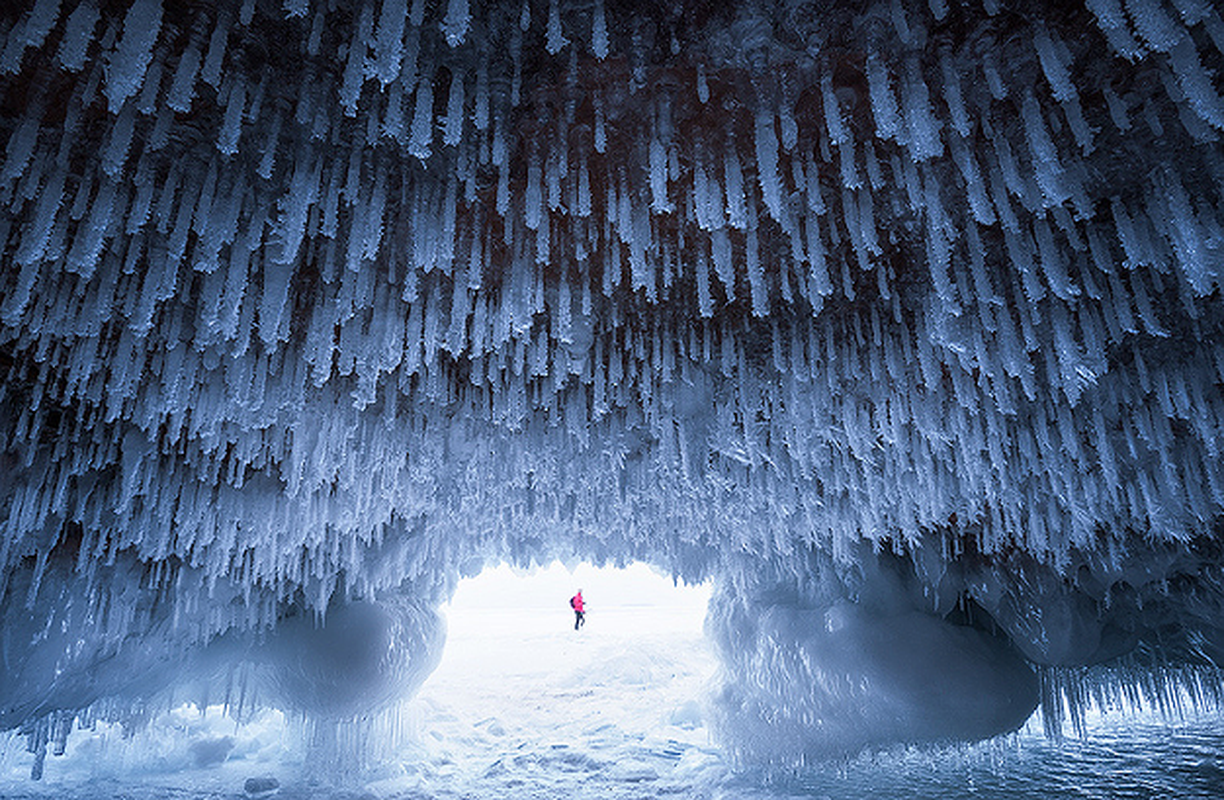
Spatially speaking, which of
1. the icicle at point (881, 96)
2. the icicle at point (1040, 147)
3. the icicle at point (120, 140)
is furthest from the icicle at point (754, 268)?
the icicle at point (120, 140)

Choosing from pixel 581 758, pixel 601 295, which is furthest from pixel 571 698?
pixel 601 295

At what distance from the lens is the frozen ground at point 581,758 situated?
9562 millimetres

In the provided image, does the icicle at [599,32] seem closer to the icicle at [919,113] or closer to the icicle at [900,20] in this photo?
the icicle at [900,20]

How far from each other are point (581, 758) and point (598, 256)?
10496 millimetres

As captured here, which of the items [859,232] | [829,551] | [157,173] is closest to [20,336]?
[157,173]

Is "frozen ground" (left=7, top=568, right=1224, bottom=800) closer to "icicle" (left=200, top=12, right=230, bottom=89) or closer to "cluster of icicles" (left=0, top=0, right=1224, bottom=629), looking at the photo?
"cluster of icicles" (left=0, top=0, right=1224, bottom=629)

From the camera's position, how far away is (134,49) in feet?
7.49

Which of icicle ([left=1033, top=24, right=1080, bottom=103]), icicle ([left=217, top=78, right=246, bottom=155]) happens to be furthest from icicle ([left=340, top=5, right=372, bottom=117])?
icicle ([left=1033, top=24, right=1080, bottom=103])

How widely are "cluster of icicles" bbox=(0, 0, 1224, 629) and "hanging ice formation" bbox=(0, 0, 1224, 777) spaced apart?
0.08 ft

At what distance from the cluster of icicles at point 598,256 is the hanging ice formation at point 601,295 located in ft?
0.08

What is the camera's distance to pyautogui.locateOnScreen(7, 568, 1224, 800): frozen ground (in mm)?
9562

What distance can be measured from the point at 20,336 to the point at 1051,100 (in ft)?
18.0

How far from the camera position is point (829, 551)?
27.7ft

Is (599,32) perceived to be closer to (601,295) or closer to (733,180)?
(733,180)
